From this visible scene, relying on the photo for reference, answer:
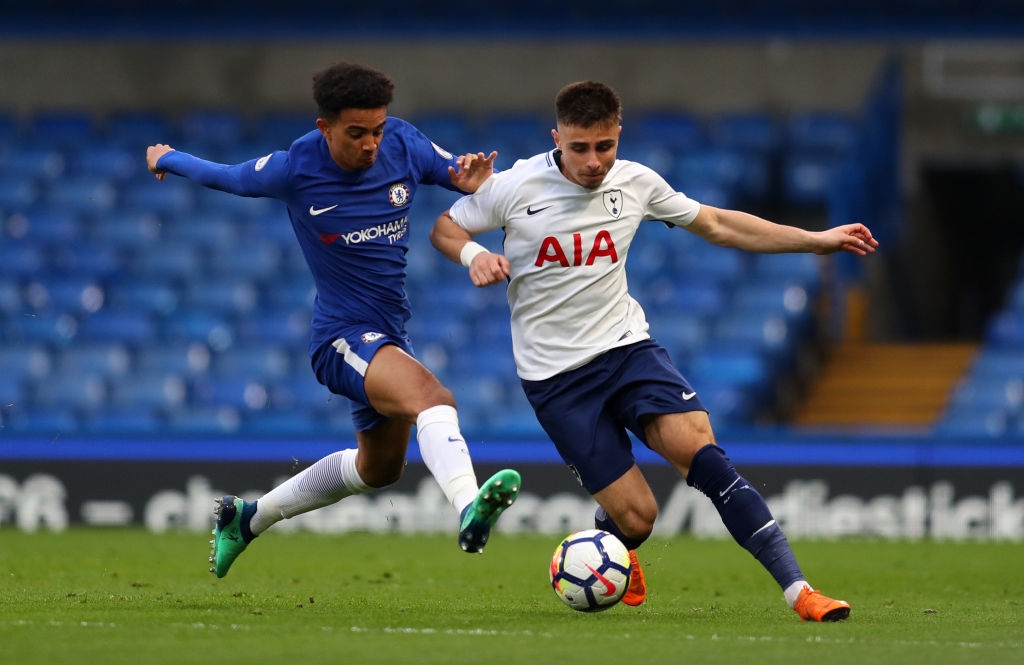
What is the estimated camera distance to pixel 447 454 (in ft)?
22.0

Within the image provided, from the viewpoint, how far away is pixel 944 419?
51.6 ft

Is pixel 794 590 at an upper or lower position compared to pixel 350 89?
lower

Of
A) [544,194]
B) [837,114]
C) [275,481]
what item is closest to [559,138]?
[544,194]

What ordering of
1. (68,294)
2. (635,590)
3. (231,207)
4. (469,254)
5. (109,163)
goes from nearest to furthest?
1. (469,254)
2. (635,590)
3. (68,294)
4. (231,207)
5. (109,163)

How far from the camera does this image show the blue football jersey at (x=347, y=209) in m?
7.32

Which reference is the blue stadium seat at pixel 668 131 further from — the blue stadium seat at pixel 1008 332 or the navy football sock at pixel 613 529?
the navy football sock at pixel 613 529

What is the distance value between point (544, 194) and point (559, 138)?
0.27 metres

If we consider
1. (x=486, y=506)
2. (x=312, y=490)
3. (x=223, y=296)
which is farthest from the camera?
(x=223, y=296)

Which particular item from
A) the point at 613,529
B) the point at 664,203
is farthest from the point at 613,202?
the point at 613,529

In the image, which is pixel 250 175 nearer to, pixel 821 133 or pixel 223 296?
pixel 223 296

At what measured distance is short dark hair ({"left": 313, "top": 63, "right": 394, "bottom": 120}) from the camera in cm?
698

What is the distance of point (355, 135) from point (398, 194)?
1.49 feet

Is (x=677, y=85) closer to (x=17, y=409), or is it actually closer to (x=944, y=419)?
(x=944, y=419)

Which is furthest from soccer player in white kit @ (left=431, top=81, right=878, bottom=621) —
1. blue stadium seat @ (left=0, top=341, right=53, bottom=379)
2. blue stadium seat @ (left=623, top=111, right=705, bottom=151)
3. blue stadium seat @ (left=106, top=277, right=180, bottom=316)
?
blue stadium seat @ (left=623, top=111, right=705, bottom=151)
